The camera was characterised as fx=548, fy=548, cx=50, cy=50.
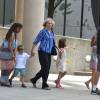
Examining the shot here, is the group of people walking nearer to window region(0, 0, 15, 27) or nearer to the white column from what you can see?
the white column

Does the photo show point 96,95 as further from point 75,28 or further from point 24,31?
point 75,28

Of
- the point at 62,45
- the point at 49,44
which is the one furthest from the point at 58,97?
the point at 62,45

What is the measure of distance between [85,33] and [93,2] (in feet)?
5.45

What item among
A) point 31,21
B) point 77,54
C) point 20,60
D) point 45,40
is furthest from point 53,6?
point 45,40

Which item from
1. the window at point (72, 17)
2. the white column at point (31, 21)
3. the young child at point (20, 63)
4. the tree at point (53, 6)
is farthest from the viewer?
the window at point (72, 17)

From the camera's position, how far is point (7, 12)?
25328 millimetres

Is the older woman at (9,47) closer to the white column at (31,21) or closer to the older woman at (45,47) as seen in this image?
the older woman at (45,47)

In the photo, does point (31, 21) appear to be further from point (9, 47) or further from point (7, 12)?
point (7, 12)

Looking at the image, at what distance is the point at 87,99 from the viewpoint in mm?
12750

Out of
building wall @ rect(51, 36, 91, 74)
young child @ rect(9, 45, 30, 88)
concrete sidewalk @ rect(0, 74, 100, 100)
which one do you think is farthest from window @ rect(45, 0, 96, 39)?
concrete sidewalk @ rect(0, 74, 100, 100)

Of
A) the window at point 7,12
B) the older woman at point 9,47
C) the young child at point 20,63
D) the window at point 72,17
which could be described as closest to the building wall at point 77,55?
the window at point 72,17

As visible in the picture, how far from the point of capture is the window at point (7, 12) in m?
24.6

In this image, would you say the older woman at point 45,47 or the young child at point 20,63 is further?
the young child at point 20,63

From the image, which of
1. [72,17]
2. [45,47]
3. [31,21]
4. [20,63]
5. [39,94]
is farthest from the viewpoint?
[72,17]
